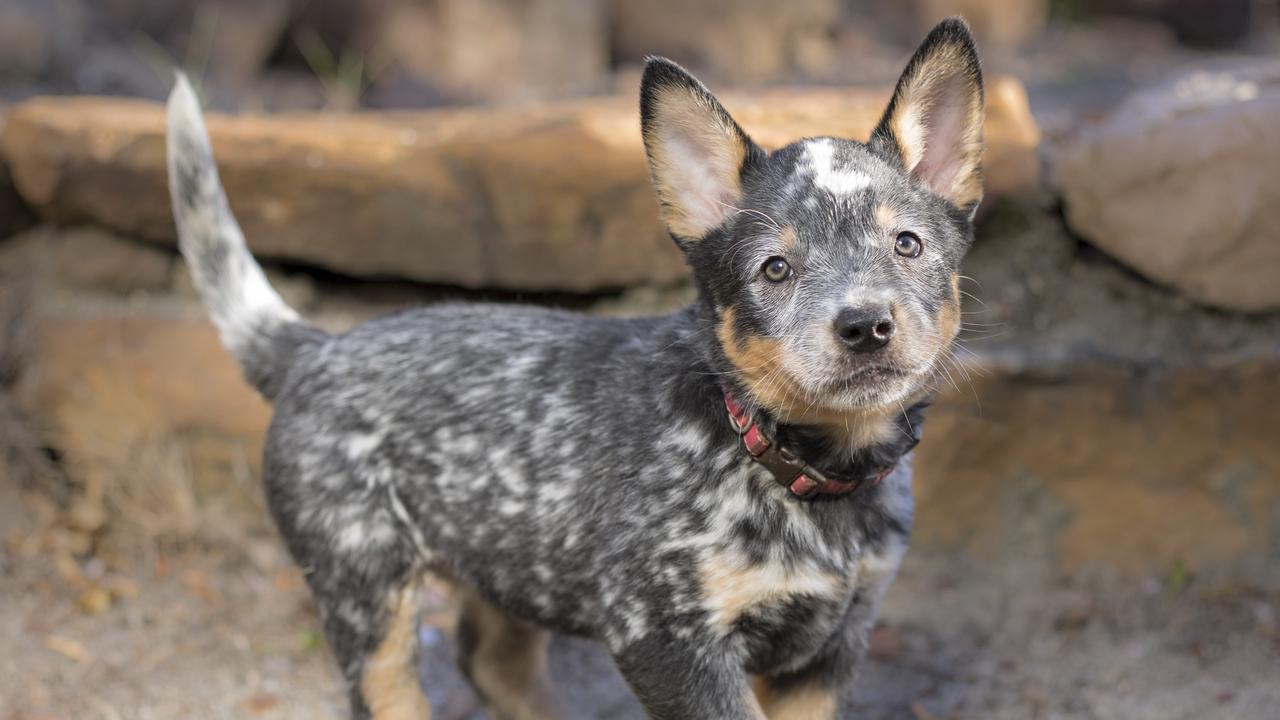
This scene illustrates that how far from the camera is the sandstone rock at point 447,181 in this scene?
5.13 m

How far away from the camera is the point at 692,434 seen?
3.45 metres

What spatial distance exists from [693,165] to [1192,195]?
2.28 meters

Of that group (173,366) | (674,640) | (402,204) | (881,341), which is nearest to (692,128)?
(881,341)

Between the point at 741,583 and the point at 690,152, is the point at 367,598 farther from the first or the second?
the point at 690,152

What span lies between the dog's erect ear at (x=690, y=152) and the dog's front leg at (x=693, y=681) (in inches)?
41.1

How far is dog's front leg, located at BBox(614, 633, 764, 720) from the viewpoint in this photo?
10.7 feet

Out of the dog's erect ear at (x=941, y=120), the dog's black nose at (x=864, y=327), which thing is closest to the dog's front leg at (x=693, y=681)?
the dog's black nose at (x=864, y=327)

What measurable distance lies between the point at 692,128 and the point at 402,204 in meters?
2.12

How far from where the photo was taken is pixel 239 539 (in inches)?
217

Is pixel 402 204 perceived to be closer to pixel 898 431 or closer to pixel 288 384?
pixel 288 384

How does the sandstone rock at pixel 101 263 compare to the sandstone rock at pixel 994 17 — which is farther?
the sandstone rock at pixel 994 17

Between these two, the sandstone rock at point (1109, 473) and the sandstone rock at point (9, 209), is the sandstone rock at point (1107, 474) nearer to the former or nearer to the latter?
the sandstone rock at point (1109, 473)

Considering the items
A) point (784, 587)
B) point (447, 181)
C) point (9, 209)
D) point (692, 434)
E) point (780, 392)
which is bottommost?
point (9, 209)

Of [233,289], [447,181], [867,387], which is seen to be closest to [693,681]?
[867,387]
